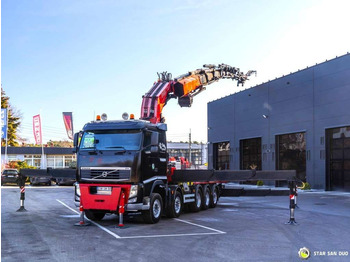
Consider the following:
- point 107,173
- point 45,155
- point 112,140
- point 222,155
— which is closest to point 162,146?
point 112,140

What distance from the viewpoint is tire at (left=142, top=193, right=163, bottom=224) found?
13523 millimetres

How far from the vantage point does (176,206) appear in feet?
51.2

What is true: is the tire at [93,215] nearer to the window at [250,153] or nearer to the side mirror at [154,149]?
the side mirror at [154,149]

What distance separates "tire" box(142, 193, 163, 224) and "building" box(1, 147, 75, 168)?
55622 mm

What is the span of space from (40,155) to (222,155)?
34.3m

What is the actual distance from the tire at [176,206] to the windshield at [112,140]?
3.13 m

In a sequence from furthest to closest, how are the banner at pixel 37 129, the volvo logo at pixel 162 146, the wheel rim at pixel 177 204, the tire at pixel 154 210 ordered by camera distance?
the banner at pixel 37 129
the wheel rim at pixel 177 204
the volvo logo at pixel 162 146
the tire at pixel 154 210

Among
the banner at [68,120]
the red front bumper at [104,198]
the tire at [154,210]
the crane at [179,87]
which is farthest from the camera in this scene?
the banner at [68,120]

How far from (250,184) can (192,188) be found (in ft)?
86.1

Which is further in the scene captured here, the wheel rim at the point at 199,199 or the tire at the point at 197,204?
the wheel rim at the point at 199,199

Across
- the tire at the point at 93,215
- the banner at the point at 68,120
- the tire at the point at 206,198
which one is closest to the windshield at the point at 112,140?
the tire at the point at 93,215

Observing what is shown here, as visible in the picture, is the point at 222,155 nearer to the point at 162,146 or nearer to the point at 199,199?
the point at 199,199

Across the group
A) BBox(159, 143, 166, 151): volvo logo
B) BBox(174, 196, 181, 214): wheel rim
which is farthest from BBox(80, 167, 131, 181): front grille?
BBox(174, 196, 181, 214): wheel rim

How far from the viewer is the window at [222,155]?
4656cm
